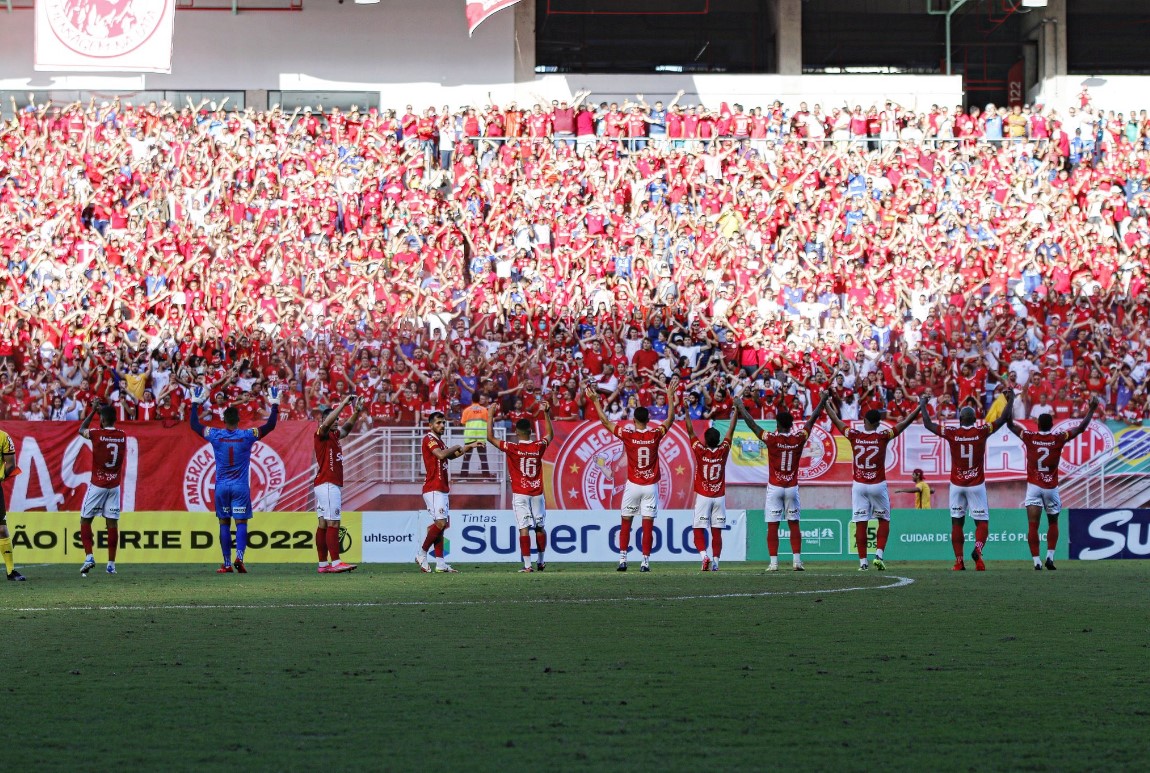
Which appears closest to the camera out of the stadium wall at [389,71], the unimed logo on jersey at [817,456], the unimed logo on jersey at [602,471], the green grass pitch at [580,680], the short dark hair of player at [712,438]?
the green grass pitch at [580,680]

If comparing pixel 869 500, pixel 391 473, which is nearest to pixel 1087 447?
pixel 869 500

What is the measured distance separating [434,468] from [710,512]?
394cm

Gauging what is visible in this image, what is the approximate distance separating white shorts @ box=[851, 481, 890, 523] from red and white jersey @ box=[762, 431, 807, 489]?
88 centimetres

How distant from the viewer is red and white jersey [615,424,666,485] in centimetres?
2072

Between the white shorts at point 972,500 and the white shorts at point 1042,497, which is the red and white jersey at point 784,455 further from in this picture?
the white shorts at point 1042,497

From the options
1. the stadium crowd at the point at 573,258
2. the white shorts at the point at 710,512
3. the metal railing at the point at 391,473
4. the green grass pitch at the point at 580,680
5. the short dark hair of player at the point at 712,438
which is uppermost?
the stadium crowd at the point at 573,258

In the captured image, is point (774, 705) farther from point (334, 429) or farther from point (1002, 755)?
point (334, 429)

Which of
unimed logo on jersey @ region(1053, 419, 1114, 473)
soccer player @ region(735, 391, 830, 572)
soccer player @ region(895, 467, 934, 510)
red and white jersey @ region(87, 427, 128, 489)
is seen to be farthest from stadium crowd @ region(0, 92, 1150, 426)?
soccer player @ region(735, 391, 830, 572)

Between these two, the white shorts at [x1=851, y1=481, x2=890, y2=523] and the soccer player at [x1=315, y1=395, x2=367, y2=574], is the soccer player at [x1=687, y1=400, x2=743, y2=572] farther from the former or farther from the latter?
the soccer player at [x1=315, y1=395, x2=367, y2=574]

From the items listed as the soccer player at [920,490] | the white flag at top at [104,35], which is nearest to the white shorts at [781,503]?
the soccer player at [920,490]

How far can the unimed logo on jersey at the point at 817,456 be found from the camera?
26641 millimetres

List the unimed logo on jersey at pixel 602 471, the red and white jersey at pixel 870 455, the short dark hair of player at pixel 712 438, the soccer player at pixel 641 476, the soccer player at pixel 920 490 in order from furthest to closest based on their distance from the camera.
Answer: the soccer player at pixel 920 490 → the unimed logo on jersey at pixel 602 471 → the soccer player at pixel 641 476 → the short dark hair of player at pixel 712 438 → the red and white jersey at pixel 870 455

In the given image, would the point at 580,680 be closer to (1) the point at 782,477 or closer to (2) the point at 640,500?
(2) the point at 640,500

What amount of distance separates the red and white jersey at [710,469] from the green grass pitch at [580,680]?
14.7 ft
